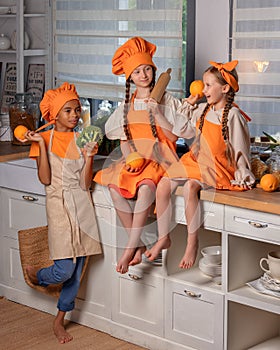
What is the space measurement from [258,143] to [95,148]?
0.83 m

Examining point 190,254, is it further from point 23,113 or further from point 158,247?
point 23,113

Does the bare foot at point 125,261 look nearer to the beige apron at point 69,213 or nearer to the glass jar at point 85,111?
the beige apron at point 69,213

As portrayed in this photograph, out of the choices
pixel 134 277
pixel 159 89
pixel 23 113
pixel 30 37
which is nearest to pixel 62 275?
pixel 134 277

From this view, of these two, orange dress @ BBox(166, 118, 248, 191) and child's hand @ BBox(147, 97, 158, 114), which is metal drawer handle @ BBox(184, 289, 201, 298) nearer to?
orange dress @ BBox(166, 118, 248, 191)

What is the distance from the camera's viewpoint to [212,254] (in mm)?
3830

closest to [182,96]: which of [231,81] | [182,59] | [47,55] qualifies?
[182,59]

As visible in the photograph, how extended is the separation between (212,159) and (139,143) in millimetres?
379

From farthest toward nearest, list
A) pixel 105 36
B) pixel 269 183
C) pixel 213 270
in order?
pixel 105 36, pixel 213 270, pixel 269 183

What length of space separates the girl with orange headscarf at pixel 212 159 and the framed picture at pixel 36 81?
6.60ft

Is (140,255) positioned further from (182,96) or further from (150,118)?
(182,96)

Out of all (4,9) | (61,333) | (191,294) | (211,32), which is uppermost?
(4,9)

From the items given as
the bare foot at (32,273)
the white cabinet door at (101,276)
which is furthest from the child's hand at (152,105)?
the bare foot at (32,273)

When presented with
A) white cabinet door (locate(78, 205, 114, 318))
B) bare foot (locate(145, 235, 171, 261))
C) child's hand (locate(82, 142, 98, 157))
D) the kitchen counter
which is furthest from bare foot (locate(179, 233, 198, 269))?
the kitchen counter

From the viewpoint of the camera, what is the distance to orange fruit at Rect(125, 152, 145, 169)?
3672 mm
